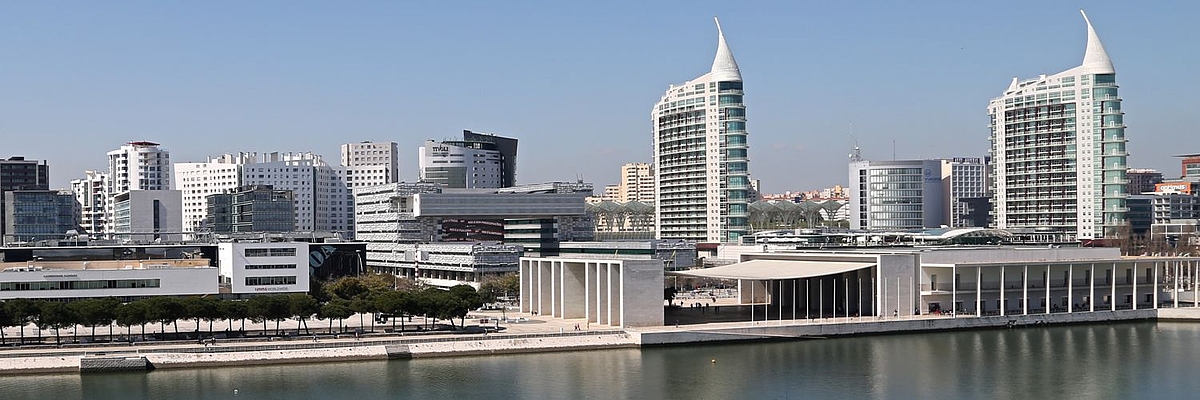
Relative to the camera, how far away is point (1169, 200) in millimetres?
134625

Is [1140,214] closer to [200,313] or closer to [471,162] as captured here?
[471,162]

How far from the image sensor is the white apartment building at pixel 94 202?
162 metres

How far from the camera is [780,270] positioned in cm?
5972

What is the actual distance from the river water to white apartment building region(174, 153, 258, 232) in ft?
345

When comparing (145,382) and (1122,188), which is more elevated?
(1122,188)

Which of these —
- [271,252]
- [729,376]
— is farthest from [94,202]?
[729,376]

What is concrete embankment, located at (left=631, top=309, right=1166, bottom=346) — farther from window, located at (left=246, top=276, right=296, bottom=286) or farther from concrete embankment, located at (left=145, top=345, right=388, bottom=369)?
window, located at (left=246, top=276, right=296, bottom=286)

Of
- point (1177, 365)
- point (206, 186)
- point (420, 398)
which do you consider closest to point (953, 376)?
point (1177, 365)

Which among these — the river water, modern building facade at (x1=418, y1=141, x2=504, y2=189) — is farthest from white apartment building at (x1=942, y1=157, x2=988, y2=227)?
the river water

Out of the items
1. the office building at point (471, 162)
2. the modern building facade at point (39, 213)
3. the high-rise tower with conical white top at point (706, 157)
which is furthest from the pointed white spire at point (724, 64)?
the modern building facade at point (39, 213)

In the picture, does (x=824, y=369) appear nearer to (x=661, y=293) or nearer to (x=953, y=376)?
(x=953, y=376)

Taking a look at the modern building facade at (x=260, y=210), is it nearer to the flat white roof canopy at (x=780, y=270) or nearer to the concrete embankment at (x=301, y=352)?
the flat white roof canopy at (x=780, y=270)

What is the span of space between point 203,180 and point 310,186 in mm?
12820

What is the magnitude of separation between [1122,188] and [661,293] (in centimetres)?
5891
